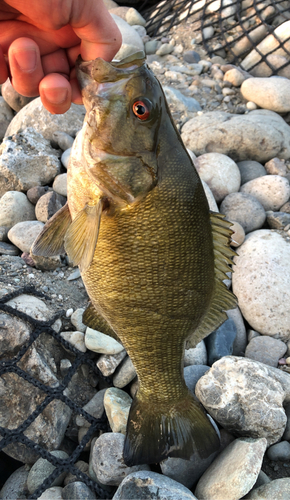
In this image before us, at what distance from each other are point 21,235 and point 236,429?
2.42 meters

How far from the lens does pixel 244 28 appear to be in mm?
6777

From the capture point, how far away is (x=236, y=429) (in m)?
2.33

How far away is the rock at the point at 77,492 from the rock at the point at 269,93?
506 cm

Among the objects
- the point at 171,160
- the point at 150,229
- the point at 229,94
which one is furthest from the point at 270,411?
the point at 229,94

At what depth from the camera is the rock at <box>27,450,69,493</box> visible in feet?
A: 8.01

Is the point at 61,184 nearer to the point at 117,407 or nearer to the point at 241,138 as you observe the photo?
the point at 241,138

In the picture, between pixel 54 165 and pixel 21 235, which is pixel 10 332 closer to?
pixel 21 235

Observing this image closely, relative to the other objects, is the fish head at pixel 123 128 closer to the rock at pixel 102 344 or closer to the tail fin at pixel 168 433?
the tail fin at pixel 168 433

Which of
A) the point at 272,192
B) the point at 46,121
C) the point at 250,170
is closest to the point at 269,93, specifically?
the point at 250,170

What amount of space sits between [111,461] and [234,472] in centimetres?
73

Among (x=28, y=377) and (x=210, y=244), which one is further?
(x=28, y=377)

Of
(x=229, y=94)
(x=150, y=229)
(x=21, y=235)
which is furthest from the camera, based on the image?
(x=229, y=94)

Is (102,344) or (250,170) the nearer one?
(102,344)

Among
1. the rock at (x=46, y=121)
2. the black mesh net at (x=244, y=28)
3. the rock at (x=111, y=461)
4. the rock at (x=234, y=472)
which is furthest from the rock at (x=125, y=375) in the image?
the black mesh net at (x=244, y=28)
